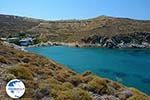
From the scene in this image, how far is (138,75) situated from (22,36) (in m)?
124

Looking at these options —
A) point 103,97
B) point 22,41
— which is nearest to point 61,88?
point 103,97

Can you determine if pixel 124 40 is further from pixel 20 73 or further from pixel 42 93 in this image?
pixel 42 93

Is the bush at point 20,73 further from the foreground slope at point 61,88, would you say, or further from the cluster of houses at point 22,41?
the cluster of houses at point 22,41

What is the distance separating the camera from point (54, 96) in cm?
1410

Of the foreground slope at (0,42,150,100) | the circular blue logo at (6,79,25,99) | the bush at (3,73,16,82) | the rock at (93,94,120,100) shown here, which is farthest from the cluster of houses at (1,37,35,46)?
the circular blue logo at (6,79,25,99)

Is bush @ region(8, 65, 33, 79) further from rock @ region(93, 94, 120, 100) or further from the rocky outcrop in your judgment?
the rocky outcrop

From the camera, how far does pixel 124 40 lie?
173750mm

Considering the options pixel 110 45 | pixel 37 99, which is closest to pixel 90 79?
A: pixel 37 99

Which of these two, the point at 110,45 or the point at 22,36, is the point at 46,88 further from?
the point at 22,36

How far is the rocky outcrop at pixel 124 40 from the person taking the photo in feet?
557

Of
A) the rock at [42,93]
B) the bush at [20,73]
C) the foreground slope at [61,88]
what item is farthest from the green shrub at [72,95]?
the bush at [20,73]

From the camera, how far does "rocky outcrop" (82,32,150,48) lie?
16988cm

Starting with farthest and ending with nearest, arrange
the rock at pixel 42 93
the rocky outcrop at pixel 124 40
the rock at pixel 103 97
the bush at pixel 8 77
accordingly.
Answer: the rocky outcrop at pixel 124 40 < the rock at pixel 103 97 < the bush at pixel 8 77 < the rock at pixel 42 93

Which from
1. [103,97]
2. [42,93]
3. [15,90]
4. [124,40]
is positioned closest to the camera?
[15,90]
